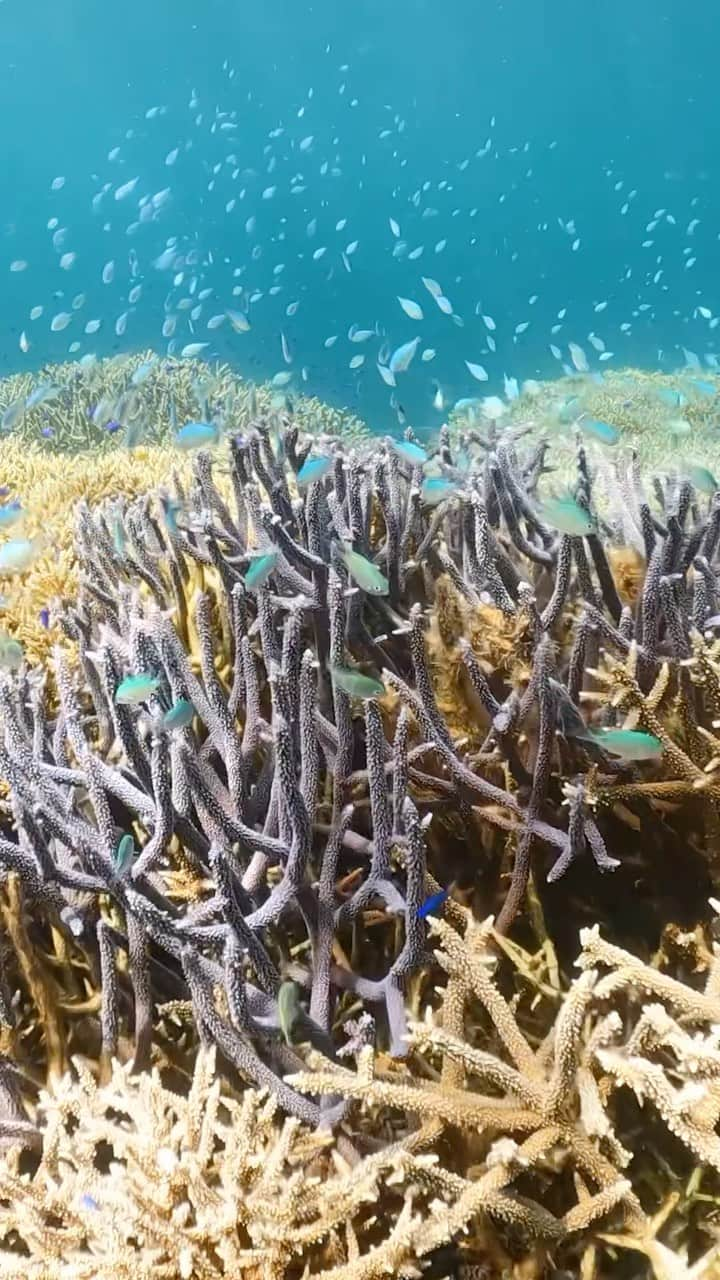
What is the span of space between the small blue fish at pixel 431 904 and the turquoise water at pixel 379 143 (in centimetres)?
7879

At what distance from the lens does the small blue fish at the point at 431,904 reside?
69.8 inches

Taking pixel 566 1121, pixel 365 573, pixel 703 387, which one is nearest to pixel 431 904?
pixel 566 1121

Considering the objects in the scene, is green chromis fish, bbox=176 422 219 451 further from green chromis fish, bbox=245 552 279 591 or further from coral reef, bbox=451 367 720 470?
coral reef, bbox=451 367 720 470

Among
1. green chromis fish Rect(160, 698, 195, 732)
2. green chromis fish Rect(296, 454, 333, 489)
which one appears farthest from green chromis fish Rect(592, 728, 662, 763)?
green chromis fish Rect(296, 454, 333, 489)

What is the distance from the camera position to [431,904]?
181 cm

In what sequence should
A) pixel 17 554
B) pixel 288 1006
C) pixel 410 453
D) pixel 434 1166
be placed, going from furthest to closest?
pixel 410 453 → pixel 17 554 → pixel 288 1006 → pixel 434 1166

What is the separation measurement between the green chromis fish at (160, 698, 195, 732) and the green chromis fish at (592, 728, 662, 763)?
3.81ft

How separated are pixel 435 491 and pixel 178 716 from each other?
5.65ft

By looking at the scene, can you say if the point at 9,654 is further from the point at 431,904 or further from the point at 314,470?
the point at 431,904

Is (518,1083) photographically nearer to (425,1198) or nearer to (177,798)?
(425,1198)

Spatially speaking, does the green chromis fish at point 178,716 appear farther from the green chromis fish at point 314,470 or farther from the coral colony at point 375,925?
the green chromis fish at point 314,470

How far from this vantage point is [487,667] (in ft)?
8.38

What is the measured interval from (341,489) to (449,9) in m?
127

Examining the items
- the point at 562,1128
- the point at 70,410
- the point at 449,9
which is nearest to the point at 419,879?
the point at 562,1128
